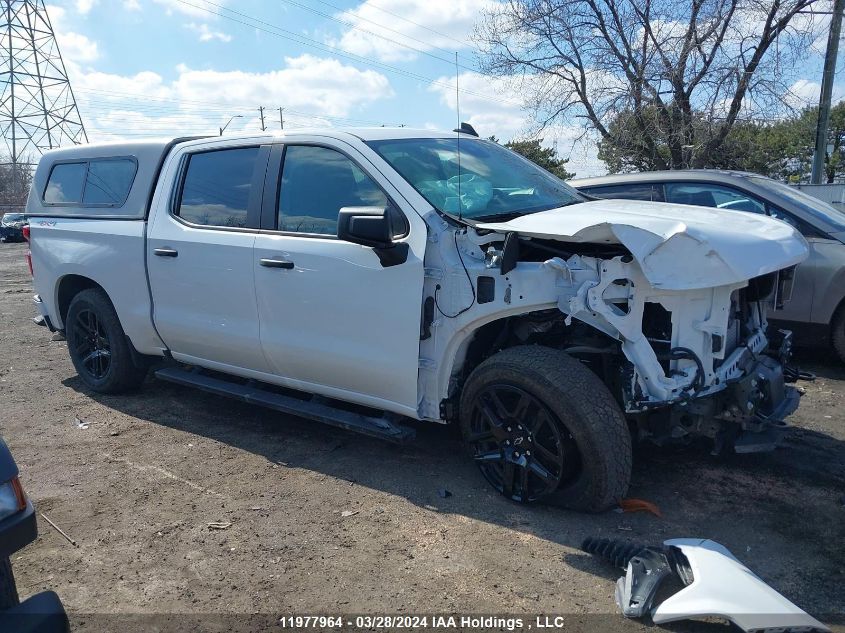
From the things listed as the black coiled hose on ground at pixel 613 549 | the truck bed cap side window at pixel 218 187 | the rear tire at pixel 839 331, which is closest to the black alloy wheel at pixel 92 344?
the truck bed cap side window at pixel 218 187

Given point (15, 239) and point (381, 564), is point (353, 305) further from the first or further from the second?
point (15, 239)

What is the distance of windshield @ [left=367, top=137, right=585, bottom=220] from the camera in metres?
3.96

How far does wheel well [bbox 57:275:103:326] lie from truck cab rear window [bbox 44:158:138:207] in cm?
63

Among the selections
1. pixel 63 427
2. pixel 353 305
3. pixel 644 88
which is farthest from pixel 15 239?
pixel 353 305

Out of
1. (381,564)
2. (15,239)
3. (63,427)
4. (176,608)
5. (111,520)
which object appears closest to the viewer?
(176,608)

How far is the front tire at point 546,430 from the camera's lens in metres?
3.38

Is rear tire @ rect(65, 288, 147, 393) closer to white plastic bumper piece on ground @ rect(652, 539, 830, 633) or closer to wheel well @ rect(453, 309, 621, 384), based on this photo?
wheel well @ rect(453, 309, 621, 384)

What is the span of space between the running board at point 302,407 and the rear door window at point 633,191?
11.1 ft

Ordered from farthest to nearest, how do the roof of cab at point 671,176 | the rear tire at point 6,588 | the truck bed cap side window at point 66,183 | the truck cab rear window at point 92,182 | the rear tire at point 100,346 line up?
1. the roof of cab at point 671,176
2. the truck bed cap side window at point 66,183
3. the rear tire at point 100,346
4. the truck cab rear window at point 92,182
5. the rear tire at point 6,588

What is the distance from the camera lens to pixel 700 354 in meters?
3.37

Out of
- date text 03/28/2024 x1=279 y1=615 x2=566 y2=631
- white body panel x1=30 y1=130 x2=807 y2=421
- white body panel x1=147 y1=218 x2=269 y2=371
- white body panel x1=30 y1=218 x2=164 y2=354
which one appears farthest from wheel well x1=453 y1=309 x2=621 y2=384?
white body panel x1=30 y1=218 x2=164 y2=354

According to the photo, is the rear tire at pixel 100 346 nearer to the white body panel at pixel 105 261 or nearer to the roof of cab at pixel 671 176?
the white body panel at pixel 105 261

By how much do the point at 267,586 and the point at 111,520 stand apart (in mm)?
1196

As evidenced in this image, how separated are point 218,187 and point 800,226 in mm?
4693
